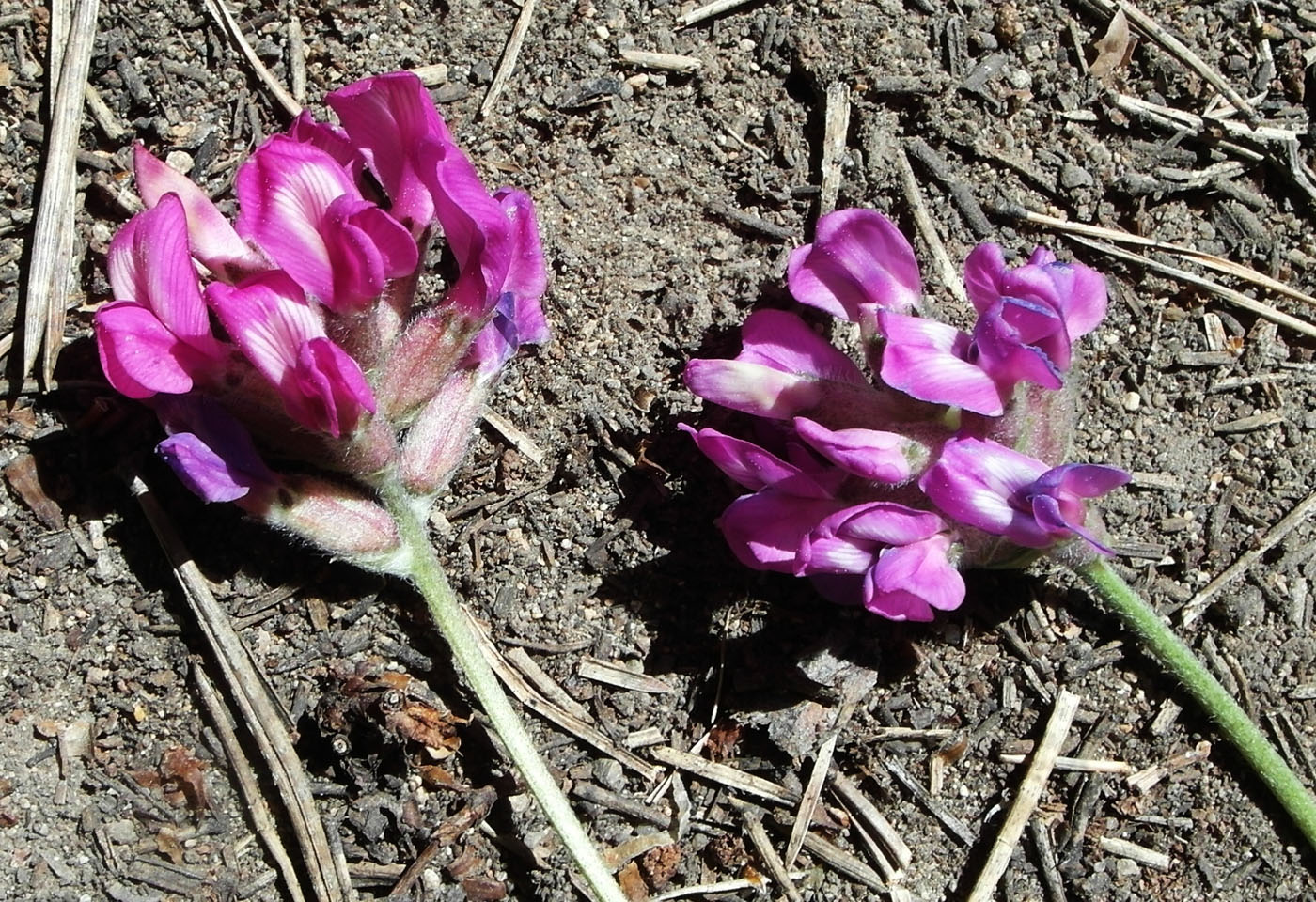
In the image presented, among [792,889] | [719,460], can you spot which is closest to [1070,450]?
→ [719,460]

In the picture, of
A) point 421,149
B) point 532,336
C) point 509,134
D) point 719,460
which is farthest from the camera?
point 509,134

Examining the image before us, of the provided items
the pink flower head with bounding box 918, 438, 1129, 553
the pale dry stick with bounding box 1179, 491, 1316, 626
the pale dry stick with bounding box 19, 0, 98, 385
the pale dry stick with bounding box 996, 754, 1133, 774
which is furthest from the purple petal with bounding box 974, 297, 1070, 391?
the pale dry stick with bounding box 19, 0, 98, 385

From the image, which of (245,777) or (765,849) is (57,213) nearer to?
(245,777)

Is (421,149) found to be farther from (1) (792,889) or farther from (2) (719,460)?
(1) (792,889)

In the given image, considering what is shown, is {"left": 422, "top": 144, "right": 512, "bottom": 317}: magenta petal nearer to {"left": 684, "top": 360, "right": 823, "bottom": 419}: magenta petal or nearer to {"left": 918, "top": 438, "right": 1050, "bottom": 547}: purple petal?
{"left": 684, "top": 360, "right": 823, "bottom": 419}: magenta petal

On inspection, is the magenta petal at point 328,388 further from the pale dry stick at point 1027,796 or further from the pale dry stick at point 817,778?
the pale dry stick at point 1027,796
